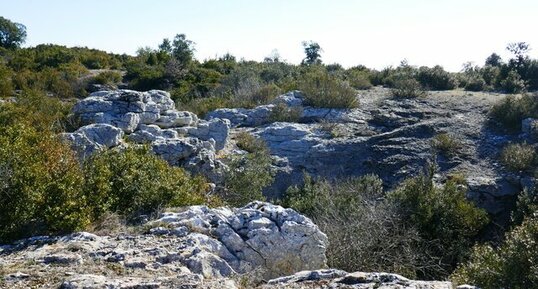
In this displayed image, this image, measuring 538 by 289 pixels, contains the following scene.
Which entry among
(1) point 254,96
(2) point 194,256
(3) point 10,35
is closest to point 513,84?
(1) point 254,96

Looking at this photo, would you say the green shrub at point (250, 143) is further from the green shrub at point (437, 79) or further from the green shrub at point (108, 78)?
the green shrub at point (108, 78)

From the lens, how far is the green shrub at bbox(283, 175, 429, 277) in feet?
32.8

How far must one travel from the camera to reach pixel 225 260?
786 centimetres

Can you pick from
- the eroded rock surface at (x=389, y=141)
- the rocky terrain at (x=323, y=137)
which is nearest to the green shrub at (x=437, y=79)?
the eroded rock surface at (x=389, y=141)

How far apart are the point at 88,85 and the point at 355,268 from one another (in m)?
18.8

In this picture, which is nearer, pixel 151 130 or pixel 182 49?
pixel 151 130

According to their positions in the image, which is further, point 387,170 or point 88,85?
point 88,85

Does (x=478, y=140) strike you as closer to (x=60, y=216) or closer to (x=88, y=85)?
(x=60, y=216)

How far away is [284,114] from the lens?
19188 millimetres

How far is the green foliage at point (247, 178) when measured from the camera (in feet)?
43.5

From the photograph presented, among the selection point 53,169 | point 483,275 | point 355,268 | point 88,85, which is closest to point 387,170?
point 355,268

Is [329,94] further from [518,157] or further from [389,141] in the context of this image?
[518,157]

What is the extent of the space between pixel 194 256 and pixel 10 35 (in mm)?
35005

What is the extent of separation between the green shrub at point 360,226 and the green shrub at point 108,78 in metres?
14.4
